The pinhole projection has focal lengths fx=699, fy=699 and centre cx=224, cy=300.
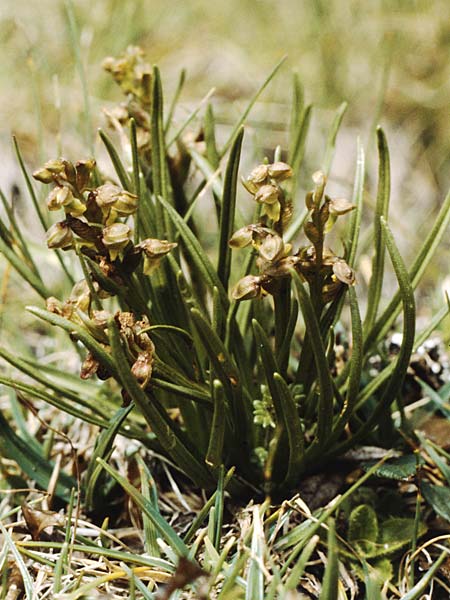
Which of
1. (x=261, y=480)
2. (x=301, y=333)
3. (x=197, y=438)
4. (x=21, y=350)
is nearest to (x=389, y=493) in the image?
(x=261, y=480)

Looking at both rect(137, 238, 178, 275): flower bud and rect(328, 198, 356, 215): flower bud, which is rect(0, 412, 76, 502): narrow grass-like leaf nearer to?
rect(137, 238, 178, 275): flower bud

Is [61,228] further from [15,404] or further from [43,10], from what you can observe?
[43,10]

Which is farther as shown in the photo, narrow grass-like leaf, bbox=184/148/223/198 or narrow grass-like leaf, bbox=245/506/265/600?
narrow grass-like leaf, bbox=184/148/223/198

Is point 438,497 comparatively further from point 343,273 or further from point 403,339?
point 343,273

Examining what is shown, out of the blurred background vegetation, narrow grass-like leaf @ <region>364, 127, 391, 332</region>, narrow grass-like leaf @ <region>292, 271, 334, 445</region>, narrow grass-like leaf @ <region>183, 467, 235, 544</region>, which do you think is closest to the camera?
narrow grass-like leaf @ <region>292, 271, 334, 445</region>

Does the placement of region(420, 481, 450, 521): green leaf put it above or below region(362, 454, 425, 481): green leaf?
below

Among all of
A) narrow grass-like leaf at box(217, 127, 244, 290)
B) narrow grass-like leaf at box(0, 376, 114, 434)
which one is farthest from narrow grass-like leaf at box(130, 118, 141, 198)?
narrow grass-like leaf at box(0, 376, 114, 434)

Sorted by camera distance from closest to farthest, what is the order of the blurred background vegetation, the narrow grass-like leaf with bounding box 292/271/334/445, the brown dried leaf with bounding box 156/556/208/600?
the brown dried leaf with bounding box 156/556/208/600, the narrow grass-like leaf with bounding box 292/271/334/445, the blurred background vegetation
